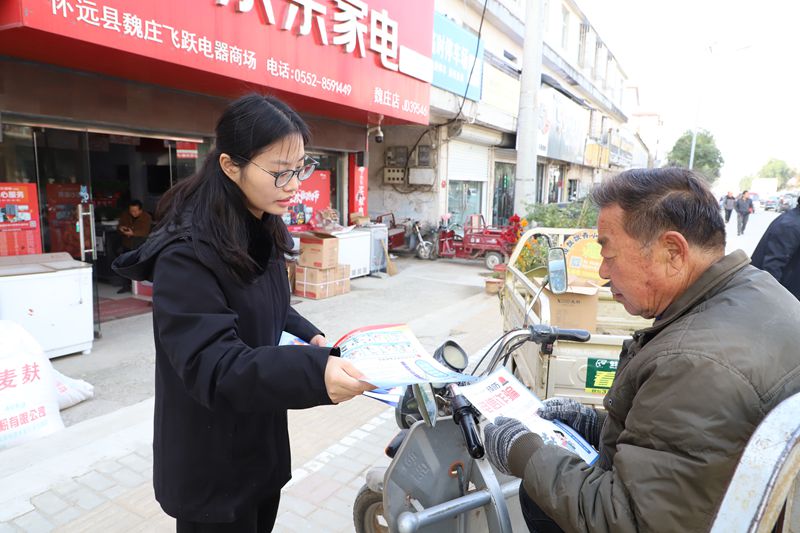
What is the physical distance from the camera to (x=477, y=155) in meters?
15.0

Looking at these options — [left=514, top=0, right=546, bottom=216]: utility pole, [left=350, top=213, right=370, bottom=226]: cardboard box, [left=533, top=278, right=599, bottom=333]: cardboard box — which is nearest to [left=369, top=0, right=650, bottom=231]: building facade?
[left=514, top=0, right=546, bottom=216]: utility pole

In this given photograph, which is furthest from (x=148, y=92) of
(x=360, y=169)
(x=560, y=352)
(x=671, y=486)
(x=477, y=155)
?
(x=477, y=155)

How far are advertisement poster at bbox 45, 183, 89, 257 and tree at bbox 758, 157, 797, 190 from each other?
104468 mm

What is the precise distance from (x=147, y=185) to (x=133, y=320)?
4.13m

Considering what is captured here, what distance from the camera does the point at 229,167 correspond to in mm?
1484

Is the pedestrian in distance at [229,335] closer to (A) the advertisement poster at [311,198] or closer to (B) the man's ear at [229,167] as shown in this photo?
(B) the man's ear at [229,167]

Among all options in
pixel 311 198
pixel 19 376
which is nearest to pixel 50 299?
pixel 19 376

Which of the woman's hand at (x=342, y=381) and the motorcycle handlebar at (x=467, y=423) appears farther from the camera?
the motorcycle handlebar at (x=467, y=423)

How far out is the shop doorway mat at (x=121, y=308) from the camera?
6480 mm

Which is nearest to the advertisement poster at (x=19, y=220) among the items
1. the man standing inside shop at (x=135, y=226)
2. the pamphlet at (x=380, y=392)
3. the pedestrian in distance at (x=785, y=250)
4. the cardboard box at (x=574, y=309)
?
the man standing inside shop at (x=135, y=226)

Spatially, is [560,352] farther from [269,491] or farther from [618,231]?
[269,491]

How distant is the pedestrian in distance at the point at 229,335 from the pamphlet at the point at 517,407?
646 mm

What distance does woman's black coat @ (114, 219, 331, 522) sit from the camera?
1.21m

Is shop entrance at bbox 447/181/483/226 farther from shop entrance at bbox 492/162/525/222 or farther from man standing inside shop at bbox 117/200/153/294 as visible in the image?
man standing inside shop at bbox 117/200/153/294
